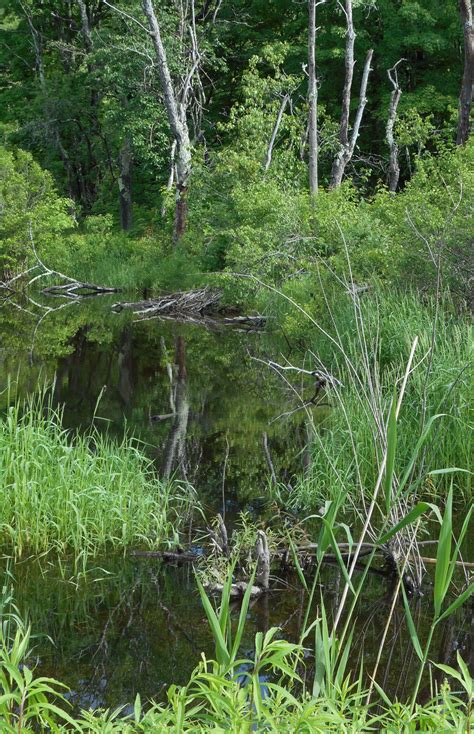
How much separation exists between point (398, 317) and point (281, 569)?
4.06 meters

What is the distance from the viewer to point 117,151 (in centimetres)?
3041

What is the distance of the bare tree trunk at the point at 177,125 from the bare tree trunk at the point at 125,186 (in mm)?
5393

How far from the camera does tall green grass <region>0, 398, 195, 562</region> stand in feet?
16.6

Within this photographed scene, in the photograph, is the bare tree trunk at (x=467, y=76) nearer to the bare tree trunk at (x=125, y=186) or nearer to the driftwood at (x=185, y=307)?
the driftwood at (x=185, y=307)

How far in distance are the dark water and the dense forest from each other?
0.02 m

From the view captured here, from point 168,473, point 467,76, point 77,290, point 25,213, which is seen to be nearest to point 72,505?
point 168,473

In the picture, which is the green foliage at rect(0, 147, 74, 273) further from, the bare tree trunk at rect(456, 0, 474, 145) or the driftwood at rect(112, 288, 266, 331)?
the bare tree trunk at rect(456, 0, 474, 145)

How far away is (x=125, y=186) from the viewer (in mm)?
27344

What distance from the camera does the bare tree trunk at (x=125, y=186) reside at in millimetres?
26812

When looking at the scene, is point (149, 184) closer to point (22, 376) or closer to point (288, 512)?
point (22, 376)

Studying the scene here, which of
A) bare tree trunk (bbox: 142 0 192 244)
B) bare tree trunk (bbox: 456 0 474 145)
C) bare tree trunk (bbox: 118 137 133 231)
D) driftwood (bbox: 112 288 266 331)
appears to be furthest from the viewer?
bare tree trunk (bbox: 118 137 133 231)

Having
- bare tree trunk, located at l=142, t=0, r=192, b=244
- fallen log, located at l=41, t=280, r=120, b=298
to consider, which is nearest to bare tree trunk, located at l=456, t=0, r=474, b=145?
bare tree trunk, located at l=142, t=0, r=192, b=244

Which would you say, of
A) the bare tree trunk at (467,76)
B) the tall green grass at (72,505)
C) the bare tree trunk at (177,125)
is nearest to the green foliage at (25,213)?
the bare tree trunk at (177,125)

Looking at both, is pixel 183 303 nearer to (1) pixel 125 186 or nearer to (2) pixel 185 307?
(2) pixel 185 307
